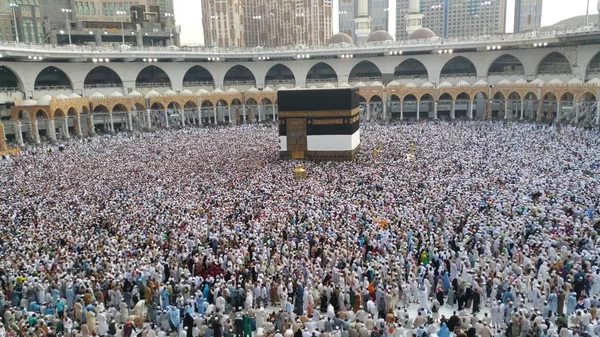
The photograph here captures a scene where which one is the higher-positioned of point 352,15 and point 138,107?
point 352,15

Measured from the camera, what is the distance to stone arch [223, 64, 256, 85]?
42225 mm

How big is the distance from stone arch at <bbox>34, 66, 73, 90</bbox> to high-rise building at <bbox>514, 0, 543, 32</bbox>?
80541 mm

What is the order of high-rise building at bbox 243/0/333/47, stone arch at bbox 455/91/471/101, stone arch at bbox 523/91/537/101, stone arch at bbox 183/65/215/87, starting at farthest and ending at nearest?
1. high-rise building at bbox 243/0/333/47
2. stone arch at bbox 183/65/215/87
3. stone arch at bbox 455/91/471/101
4. stone arch at bbox 523/91/537/101

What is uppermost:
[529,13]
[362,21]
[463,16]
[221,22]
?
[463,16]

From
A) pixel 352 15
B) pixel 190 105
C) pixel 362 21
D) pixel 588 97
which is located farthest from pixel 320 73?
pixel 352 15

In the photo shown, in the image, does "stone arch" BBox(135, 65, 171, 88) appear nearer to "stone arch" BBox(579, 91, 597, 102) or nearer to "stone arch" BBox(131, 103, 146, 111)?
"stone arch" BBox(131, 103, 146, 111)

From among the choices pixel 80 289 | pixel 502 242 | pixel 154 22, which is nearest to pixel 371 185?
pixel 502 242

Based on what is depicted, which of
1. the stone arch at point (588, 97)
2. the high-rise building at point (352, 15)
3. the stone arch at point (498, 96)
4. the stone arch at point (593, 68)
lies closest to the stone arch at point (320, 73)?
the stone arch at point (498, 96)

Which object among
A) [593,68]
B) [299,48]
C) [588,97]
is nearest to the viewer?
[588,97]

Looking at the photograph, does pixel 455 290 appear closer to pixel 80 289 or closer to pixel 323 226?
pixel 323 226

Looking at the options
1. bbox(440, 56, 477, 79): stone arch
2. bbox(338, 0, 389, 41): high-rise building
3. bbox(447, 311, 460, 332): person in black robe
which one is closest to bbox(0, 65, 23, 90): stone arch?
bbox(440, 56, 477, 79): stone arch

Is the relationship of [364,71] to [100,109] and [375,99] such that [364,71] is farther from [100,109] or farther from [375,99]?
[100,109]

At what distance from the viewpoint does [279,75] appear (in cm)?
4269

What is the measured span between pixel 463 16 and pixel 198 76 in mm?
69803
